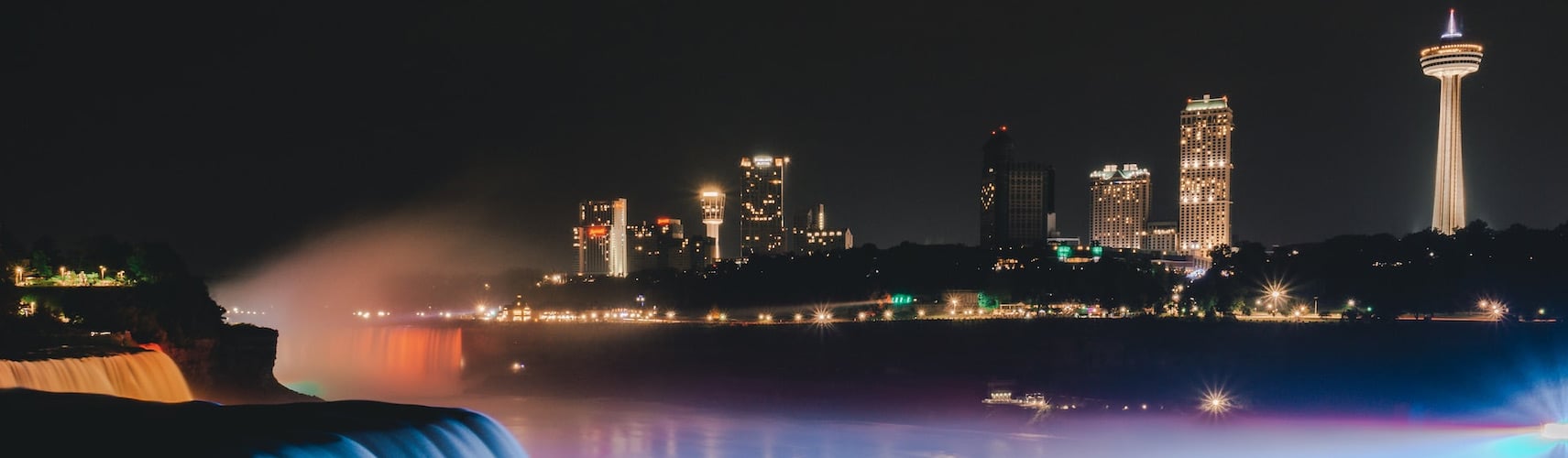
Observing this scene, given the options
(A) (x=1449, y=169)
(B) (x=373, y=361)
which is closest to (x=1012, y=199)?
(A) (x=1449, y=169)

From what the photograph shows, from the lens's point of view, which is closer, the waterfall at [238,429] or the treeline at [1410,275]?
the waterfall at [238,429]

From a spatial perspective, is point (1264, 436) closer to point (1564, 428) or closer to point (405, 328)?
point (1564, 428)

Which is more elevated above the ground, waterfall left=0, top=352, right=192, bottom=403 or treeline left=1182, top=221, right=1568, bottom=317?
treeline left=1182, top=221, right=1568, bottom=317

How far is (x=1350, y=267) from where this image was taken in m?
89.2

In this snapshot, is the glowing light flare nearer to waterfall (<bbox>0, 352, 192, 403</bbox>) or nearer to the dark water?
the dark water

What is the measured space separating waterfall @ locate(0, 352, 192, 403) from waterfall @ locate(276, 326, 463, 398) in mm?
22607

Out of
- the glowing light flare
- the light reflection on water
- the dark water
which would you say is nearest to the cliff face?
the light reflection on water

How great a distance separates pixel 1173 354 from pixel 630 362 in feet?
102

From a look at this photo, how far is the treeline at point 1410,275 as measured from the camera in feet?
258

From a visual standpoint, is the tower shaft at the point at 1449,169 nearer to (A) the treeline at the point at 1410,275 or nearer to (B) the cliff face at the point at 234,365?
(A) the treeline at the point at 1410,275

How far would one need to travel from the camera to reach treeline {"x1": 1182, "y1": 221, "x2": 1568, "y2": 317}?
258ft

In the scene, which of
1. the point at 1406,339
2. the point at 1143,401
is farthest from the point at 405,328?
the point at 1406,339

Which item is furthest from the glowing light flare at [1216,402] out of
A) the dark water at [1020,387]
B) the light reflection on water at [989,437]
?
the light reflection on water at [989,437]

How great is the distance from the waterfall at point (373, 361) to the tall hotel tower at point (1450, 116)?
339 ft
